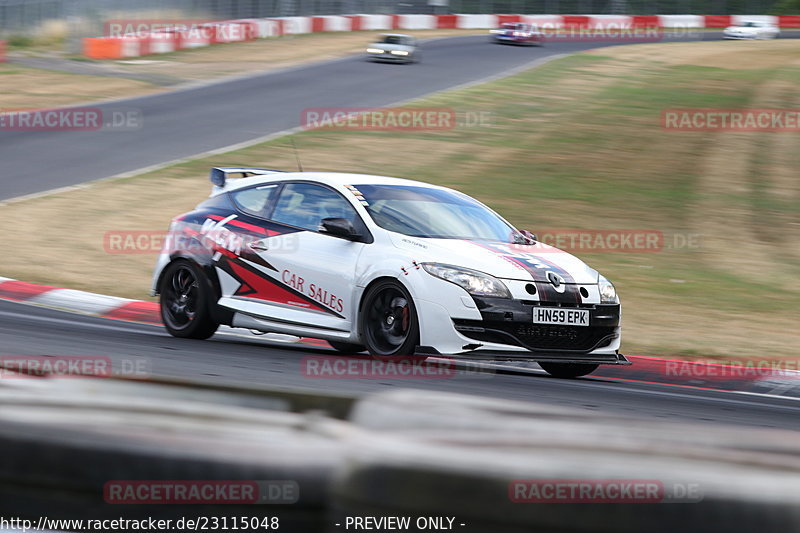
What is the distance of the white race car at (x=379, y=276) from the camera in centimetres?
793

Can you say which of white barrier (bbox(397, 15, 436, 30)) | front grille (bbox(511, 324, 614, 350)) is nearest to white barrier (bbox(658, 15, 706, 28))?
white barrier (bbox(397, 15, 436, 30))

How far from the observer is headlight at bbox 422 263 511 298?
311 inches

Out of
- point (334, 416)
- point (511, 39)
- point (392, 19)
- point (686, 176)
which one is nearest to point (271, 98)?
point (686, 176)

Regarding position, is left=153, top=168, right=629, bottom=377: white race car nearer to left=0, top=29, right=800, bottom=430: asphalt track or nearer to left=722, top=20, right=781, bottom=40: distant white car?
left=0, top=29, right=800, bottom=430: asphalt track

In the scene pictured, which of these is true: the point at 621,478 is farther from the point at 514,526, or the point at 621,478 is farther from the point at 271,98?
the point at 271,98

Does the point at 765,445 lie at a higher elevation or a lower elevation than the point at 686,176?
higher

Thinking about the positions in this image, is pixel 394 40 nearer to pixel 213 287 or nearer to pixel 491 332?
pixel 213 287

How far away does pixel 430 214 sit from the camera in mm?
8891

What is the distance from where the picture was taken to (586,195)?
1848cm

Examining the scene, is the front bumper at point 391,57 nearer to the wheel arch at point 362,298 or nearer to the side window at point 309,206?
the side window at point 309,206

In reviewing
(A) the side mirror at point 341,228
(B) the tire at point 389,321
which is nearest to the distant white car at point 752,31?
(A) the side mirror at point 341,228

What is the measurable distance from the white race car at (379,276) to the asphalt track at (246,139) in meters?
0.31

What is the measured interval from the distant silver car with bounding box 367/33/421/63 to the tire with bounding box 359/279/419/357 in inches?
1290

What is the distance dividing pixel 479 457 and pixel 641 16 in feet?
→ 218
